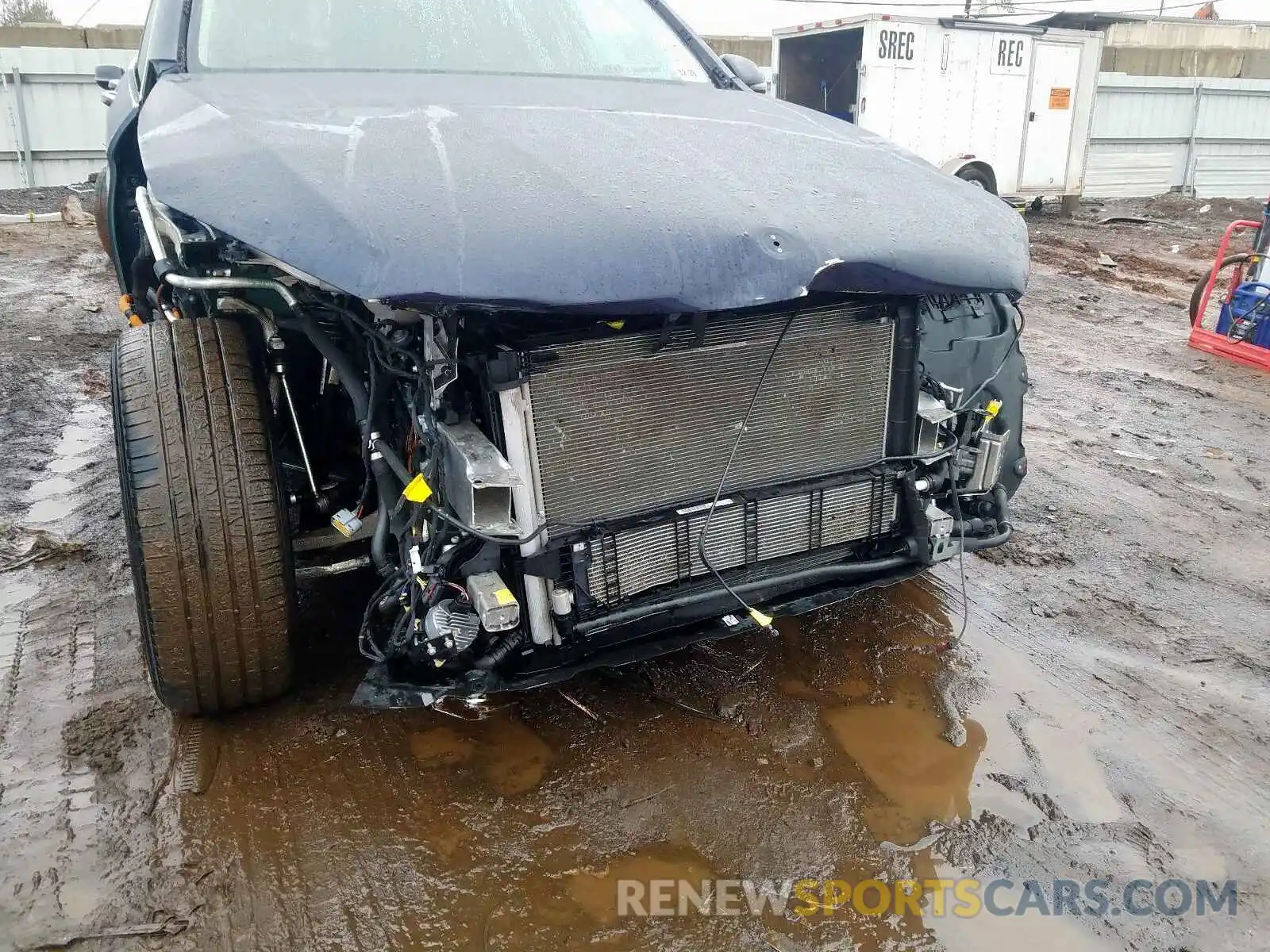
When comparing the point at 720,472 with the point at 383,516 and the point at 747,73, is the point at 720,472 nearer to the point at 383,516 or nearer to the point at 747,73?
the point at 383,516

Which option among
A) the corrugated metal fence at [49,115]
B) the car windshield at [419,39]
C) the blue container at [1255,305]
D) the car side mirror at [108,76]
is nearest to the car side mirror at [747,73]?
the car windshield at [419,39]

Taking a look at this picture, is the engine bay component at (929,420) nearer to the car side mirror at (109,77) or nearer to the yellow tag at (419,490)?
the yellow tag at (419,490)

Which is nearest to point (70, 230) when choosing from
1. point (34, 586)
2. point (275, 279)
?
point (34, 586)

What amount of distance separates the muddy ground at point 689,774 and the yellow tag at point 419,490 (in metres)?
0.77

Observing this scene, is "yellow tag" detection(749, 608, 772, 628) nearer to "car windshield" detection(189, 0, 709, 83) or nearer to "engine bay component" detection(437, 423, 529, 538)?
"engine bay component" detection(437, 423, 529, 538)

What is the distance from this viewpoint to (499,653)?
7.39 feet

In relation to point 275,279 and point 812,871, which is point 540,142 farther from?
point 812,871

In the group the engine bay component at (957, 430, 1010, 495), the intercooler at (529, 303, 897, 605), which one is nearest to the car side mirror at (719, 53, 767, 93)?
the intercooler at (529, 303, 897, 605)

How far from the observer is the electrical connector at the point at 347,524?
2.56 meters

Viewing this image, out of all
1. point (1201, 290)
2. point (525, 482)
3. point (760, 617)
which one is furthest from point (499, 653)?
point (1201, 290)

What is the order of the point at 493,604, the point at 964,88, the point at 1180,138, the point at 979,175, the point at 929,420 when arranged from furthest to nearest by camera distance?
the point at 1180,138
the point at 979,175
the point at 964,88
the point at 929,420
the point at 493,604

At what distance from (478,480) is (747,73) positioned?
232cm

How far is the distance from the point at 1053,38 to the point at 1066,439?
32.1 ft

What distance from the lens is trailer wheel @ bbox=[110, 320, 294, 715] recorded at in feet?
7.46
